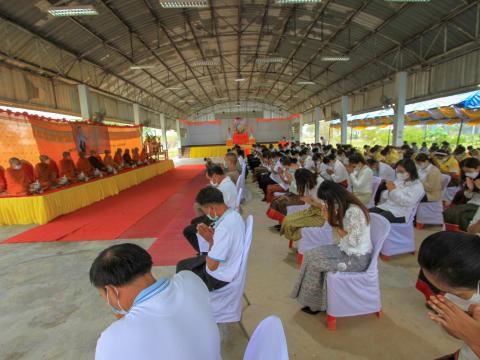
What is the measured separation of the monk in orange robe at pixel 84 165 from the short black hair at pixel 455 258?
733cm

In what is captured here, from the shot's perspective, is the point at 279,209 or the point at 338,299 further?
the point at 279,209

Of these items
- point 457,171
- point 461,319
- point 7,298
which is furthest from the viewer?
point 457,171

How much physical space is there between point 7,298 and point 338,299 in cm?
315

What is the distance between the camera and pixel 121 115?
1520 cm

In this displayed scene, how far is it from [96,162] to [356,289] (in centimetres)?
748

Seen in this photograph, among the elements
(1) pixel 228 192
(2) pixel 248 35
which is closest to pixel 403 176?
(1) pixel 228 192

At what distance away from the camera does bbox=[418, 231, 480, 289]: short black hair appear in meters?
0.90

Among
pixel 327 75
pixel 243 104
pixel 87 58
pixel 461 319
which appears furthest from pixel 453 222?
pixel 243 104

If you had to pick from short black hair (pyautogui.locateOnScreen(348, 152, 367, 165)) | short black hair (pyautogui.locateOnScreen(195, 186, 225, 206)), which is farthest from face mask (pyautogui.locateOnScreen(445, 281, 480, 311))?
short black hair (pyautogui.locateOnScreen(348, 152, 367, 165))

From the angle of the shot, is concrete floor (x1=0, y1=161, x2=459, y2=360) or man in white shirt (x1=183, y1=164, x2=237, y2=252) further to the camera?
man in white shirt (x1=183, y1=164, x2=237, y2=252)

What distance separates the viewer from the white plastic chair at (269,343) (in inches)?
29.9

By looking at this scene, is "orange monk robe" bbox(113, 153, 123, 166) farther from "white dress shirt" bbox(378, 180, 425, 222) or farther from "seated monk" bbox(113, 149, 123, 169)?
"white dress shirt" bbox(378, 180, 425, 222)

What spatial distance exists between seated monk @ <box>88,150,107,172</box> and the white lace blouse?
23.8ft

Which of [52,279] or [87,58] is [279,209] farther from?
[87,58]
